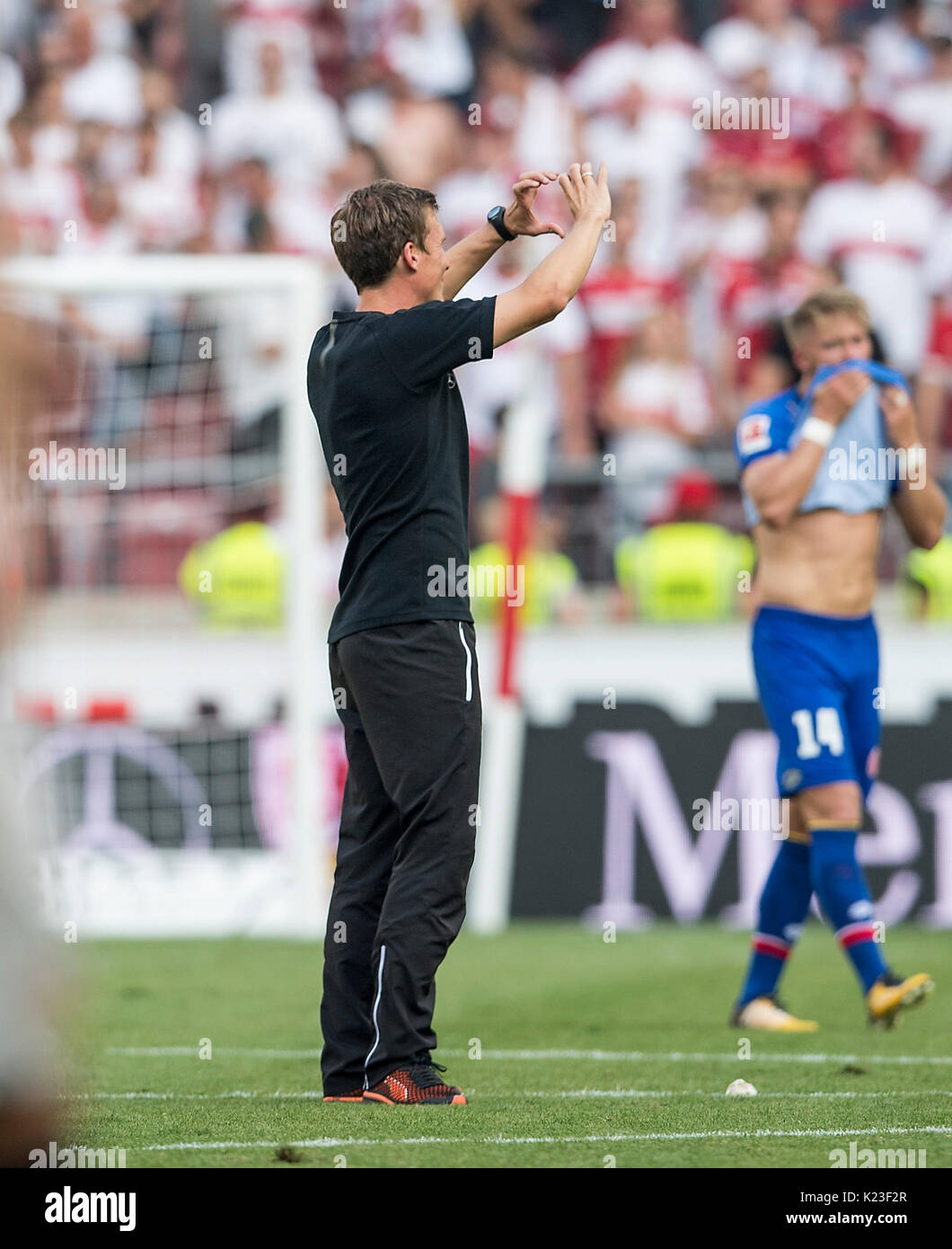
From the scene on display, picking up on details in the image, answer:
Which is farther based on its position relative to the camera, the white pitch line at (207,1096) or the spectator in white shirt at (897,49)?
the spectator in white shirt at (897,49)

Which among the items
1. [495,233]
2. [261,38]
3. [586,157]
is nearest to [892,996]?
[495,233]

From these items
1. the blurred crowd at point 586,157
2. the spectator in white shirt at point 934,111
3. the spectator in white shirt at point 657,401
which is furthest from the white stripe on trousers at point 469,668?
the spectator in white shirt at point 934,111

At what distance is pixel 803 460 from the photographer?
6.95 meters

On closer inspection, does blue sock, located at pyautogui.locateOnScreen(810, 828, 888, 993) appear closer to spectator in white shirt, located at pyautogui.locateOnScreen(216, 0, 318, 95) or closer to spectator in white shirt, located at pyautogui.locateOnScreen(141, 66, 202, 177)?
spectator in white shirt, located at pyautogui.locateOnScreen(141, 66, 202, 177)

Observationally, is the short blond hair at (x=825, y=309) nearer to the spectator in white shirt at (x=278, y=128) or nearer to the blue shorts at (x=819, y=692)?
the blue shorts at (x=819, y=692)

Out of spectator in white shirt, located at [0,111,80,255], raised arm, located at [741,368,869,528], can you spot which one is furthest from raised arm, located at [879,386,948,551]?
spectator in white shirt, located at [0,111,80,255]

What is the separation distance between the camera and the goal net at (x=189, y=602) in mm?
10562

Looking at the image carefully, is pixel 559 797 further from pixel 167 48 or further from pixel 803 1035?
pixel 167 48

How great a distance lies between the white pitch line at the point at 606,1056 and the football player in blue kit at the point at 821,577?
73cm

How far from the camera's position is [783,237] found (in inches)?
527

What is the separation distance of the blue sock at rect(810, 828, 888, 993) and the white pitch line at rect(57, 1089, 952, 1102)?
137cm
